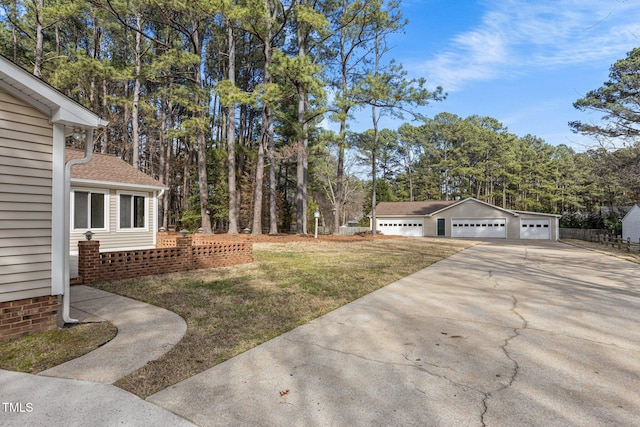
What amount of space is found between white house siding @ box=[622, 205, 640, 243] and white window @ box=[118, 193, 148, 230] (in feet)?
101

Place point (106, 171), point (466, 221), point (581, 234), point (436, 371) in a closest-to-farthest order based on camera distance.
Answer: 1. point (436, 371)
2. point (106, 171)
3. point (581, 234)
4. point (466, 221)

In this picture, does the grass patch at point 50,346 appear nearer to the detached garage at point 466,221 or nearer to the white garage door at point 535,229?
the detached garage at point 466,221

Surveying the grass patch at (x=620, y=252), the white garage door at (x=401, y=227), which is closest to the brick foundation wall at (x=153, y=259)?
the grass patch at (x=620, y=252)

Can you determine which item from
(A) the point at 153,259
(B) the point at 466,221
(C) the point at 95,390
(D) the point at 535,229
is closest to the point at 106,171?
(A) the point at 153,259

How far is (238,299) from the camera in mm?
5578

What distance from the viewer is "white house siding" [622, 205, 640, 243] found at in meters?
22.9

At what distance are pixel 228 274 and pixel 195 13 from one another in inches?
552

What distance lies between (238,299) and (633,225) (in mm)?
29965

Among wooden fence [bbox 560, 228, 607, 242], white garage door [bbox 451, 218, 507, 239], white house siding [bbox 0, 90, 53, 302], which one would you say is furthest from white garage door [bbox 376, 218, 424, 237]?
white house siding [bbox 0, 90, 53, 302]

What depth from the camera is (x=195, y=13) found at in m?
15.6

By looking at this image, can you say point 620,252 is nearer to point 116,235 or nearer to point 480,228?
point 480,228

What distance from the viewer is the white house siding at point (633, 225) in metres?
22.9

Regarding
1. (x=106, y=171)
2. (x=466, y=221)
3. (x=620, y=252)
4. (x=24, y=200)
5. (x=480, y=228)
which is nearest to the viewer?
(x=24, y=200)

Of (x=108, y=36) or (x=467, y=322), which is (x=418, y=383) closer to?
(x=467, y=322)
